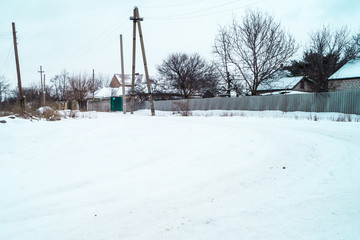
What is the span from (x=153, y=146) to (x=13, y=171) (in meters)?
2.39

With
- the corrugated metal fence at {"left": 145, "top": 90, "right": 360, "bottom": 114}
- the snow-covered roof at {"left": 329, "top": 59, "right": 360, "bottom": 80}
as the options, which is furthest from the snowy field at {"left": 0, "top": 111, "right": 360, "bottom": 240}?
the snow-covered roof at {"left": 329, "top": 59, "right": 360, "bottom": 80}

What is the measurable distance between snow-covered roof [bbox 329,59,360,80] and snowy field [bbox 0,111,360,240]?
2623 centimetres

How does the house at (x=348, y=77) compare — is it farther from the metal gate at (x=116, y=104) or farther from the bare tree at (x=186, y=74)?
the metal gate at (x=116, y=104)

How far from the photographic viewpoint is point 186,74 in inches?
1423

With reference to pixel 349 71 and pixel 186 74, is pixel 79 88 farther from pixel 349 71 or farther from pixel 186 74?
pixel 349 71

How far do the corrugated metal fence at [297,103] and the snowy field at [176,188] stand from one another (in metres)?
12.8

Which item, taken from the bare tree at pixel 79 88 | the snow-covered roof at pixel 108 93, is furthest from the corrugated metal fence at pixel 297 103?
the snow-covered roof at pixel 108 93

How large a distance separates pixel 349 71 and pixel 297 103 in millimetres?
13860

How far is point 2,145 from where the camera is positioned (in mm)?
4688

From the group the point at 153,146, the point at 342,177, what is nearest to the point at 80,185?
the point at 153,146

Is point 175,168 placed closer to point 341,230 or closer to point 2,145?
point 341,230

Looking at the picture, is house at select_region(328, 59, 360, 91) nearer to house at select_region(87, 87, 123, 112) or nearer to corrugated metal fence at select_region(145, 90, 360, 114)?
corrugated metal fence at select_region(145, 90, 360, 114)

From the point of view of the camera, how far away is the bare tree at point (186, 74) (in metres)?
35.8

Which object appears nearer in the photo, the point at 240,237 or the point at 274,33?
the point at 240,237
